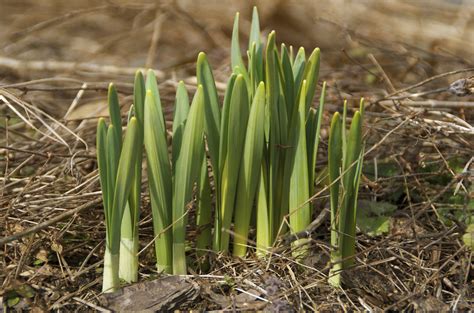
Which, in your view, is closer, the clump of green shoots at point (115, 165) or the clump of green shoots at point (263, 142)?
the clump of green shoots at point (115, 165)

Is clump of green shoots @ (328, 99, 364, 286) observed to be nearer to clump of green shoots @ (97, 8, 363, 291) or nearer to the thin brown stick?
clump of green shoots @ (97, 8, 363, 291)

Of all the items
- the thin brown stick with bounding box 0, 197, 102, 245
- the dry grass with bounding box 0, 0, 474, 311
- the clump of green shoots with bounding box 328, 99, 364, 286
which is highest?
the clump of green shoots with bounding box 328, 99, 364, 286

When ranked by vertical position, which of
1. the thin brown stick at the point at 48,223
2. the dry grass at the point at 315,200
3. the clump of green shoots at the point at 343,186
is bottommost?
the dry grass at the point at 315,200

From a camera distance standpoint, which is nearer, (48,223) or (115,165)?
(115,165)

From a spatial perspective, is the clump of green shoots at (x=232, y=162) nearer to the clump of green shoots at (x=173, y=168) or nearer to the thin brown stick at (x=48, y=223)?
the clump of green shoots at (x=173, y=168)

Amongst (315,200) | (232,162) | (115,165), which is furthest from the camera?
(315,200)

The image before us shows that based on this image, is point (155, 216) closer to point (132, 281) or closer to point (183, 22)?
point (132, 281)

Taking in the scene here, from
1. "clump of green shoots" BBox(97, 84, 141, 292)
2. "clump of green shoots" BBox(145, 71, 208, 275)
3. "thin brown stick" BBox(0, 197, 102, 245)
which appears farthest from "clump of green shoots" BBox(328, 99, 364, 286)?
"thin brown stick" BBox(0, 197, 102, 245)

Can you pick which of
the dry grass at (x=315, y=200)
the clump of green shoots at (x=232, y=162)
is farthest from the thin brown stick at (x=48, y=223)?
the clump of green shoots at (x=232, y=162)

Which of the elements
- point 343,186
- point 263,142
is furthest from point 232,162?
point 343,186

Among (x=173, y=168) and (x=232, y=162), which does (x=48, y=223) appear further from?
(x=232, y=162)
